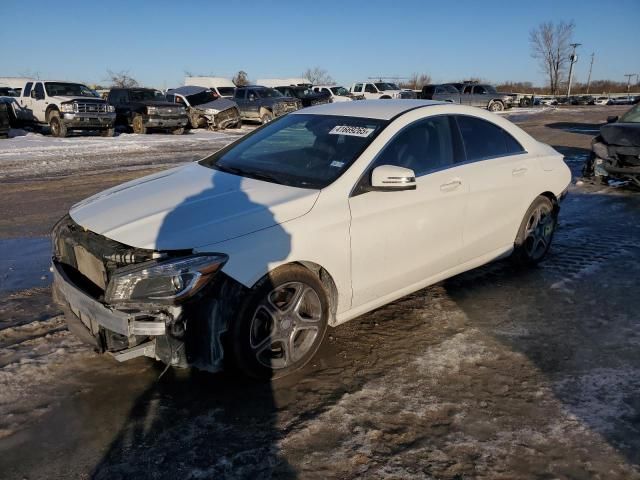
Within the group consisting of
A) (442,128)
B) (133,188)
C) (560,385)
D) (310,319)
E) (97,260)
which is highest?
(442,128)

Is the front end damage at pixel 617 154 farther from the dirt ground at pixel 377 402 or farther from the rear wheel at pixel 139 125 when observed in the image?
the rear wheel at pixel 139 125

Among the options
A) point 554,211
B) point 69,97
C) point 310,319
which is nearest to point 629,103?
point 69,97

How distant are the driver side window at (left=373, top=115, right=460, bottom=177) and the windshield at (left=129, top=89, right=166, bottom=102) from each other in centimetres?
1896

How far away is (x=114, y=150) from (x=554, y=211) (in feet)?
42.5

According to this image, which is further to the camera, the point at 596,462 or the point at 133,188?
the point at 133,188

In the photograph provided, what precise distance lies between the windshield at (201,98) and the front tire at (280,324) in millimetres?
21120

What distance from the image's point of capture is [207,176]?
4.05m

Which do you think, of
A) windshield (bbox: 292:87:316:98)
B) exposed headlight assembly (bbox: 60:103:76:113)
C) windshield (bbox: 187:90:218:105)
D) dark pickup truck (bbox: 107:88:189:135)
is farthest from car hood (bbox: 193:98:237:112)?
windshield (bbox: 292:87:316:98)

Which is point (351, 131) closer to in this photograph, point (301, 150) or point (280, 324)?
point (301, 150)

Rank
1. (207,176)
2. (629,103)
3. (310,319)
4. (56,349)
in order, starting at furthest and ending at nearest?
1. (629,103)
2. (207,176)
3. (56,349)
4. (310,319)

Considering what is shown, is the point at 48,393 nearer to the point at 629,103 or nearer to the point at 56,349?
the point at 56,349

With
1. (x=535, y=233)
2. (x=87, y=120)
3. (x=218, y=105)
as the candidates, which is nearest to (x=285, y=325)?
(x=535, y=233)

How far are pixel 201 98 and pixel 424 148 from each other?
2082cm

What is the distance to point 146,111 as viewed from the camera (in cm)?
2014
